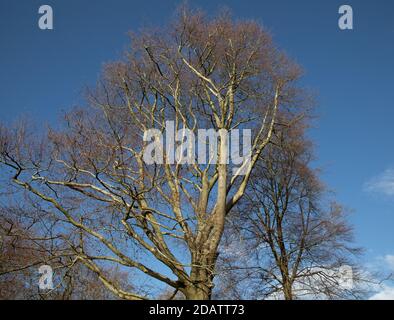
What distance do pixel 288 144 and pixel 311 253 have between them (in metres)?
4.27

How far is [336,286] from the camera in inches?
636

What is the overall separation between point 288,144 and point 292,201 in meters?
2.37

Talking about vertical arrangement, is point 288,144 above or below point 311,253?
above

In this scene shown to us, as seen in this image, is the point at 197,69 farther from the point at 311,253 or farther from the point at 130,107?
the point at 311,253

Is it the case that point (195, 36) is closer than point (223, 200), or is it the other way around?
point (223, 200)

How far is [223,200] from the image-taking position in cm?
1338

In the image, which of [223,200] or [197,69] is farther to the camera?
[197,69]
